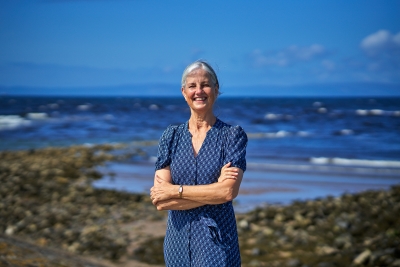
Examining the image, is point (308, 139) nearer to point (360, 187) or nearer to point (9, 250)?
point (360, 187)

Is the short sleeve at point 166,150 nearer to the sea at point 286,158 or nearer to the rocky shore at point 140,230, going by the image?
the sea at point 286,158

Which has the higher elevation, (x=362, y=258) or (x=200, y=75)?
(x=200, y=75)

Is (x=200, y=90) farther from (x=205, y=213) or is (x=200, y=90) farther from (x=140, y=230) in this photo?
(x=140, y=230)

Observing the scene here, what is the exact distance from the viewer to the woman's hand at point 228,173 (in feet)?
9.44

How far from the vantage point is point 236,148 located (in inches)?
116

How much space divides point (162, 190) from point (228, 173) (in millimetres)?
378

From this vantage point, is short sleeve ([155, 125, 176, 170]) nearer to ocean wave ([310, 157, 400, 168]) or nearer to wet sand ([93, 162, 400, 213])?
wet sand ([93, 162, 400, 213])

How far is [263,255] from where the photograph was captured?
7270 mm

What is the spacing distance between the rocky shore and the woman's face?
2614 millimetres

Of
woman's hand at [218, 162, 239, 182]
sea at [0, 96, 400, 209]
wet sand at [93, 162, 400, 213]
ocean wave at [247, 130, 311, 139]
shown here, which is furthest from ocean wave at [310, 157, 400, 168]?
woman's hand at [218, 162, 239, 182]

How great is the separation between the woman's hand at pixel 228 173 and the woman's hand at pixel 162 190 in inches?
10.1

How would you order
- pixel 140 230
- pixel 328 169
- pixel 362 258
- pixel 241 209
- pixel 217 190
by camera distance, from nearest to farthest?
pixel 217 190, pixel 362 258, pixel 140 230, pixel 241 209, pixel 328 169

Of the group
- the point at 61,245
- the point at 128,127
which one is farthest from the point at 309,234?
the point at 128,127

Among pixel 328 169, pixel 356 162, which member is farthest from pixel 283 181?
pixel 356 162
